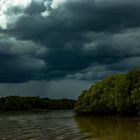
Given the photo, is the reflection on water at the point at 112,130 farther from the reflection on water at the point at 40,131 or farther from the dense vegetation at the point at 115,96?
the dense vegetation at the point at 115,96

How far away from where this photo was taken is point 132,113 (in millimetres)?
114188

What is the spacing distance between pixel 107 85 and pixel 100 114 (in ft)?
32.7

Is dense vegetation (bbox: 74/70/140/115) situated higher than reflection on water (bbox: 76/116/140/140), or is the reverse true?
dense vegetation (bbox: 74/70/140/115)

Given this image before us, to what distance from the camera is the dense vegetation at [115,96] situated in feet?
375

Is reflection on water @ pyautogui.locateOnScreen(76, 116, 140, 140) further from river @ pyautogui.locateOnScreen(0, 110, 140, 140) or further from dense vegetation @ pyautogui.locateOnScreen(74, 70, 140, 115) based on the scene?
dense vegetation @ pyautogui.locateOnScreen(74, 70, 140, 115)

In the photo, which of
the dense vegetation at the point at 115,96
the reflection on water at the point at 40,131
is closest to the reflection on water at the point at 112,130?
the reflection on water at the point at 40,131

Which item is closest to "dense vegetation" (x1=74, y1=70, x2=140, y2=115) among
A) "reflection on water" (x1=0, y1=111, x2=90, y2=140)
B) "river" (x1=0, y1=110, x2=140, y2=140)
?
"reflection on water" (x1=0, y1=111, x2=90, y2=140)

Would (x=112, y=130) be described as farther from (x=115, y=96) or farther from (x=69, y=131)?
(x=115, y=96)

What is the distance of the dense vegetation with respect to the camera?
114m

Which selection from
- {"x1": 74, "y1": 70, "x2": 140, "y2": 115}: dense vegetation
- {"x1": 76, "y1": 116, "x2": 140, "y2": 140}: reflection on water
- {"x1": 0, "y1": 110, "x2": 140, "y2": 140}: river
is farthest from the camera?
{"x1": 74, "y1": 70, "x2": 140, "y2": 115}: dense vegetation

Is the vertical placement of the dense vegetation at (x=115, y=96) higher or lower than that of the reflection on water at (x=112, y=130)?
higher

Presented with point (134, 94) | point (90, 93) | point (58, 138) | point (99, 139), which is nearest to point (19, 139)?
point (58, 138)

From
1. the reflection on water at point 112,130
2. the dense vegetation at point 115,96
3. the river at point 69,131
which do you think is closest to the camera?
the reflection on water at point 112,130

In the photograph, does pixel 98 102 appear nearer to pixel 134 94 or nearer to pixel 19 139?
pixel 134 94
